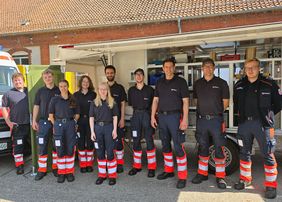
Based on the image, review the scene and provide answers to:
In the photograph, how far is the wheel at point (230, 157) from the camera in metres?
4.74

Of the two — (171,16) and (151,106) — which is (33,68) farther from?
(171,16)

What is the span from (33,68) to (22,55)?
55.8 feet

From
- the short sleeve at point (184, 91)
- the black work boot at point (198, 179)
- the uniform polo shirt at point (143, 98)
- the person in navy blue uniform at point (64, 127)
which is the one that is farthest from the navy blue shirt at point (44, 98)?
the black work boot at point (198, 179)

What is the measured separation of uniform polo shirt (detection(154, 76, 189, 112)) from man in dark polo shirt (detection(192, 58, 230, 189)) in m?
0.27

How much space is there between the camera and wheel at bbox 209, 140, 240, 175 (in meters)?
4.74

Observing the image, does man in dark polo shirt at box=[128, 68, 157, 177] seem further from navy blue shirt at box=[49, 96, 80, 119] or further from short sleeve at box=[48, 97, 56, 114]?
short sleeve at box=[48, 97, 56, 114]

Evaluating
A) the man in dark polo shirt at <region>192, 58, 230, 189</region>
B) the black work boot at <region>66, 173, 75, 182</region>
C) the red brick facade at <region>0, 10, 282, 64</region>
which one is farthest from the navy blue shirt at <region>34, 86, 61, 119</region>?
the red brick facade at <region>0, 10, 282, 64</region>

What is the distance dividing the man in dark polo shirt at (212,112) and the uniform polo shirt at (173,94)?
270 mm

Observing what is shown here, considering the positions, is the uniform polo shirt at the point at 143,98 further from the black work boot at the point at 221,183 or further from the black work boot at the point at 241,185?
the black work boot at the point at 241,185

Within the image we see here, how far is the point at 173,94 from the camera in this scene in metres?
4.42

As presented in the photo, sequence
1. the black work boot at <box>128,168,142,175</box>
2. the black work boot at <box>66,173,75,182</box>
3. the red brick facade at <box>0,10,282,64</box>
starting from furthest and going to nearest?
the red brick facade at <box>0,10,282,64</box> → the black work boot at <box>128,168,142,175</box> → the black work boot at <box>66,173,75,182</box>

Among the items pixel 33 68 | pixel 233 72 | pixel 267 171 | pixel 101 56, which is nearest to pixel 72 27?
pixel 101 56

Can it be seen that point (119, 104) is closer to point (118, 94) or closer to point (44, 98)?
point (118, 94)

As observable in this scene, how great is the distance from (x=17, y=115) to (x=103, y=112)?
1.81m
